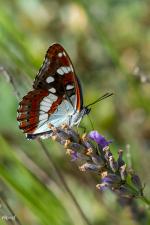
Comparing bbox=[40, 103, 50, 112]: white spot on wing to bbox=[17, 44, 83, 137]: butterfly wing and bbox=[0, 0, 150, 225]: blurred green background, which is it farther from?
bbox=[0, 0, 150, 225]: blurred green background

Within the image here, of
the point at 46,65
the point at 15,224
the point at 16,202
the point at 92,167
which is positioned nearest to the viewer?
the point at 92,167

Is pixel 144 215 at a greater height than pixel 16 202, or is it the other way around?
pixel 16 202

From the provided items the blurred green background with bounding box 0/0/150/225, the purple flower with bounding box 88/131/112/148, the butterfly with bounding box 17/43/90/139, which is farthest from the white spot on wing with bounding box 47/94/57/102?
the purple flower with bounding box 88/131/112/148

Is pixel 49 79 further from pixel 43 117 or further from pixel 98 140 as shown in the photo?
pixel 98 140

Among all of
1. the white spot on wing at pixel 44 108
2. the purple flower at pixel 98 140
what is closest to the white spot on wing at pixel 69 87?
the white spot on wing at pixel 44 108

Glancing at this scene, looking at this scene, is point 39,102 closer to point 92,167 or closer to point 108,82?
point 92,167

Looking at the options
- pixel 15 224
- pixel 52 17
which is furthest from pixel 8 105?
pixel 15 224

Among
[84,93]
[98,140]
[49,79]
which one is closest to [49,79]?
[49,79]
